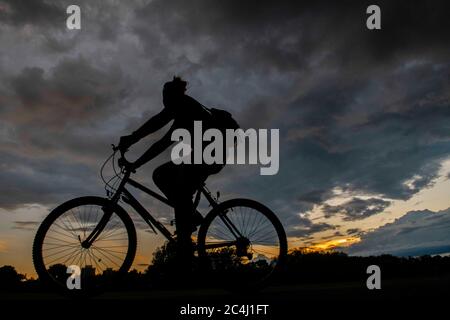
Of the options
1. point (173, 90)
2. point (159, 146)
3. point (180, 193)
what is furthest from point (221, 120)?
point (180, 193)

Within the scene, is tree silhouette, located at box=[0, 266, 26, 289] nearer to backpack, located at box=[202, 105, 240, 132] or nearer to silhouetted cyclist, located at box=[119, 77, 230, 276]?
silhouetted cyclist, located at box=[119, 77, 230, 276]

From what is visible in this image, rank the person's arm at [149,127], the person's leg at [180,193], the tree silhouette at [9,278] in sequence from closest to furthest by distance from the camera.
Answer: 1. the person's leg at [180,193]
2. the person's arm at [149,127]
3. the tree silhouette at [9,278]

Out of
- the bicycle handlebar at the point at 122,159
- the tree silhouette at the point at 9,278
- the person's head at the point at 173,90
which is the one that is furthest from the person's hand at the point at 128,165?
the tree silhouette at the point at 9,278

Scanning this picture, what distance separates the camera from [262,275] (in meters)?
5.80

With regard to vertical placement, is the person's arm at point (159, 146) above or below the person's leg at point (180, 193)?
above

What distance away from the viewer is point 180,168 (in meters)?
5.73

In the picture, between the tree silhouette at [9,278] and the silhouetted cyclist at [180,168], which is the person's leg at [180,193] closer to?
the silhouetted cyclist at [180,168]

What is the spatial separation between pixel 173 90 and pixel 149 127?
0.61 metres

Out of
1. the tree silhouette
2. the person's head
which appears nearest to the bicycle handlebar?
the person's head

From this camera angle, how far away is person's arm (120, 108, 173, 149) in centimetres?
580

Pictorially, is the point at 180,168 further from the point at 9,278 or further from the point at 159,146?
the point at 9,278

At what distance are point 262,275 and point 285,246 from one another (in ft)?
1.67

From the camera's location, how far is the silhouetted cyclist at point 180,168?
569 centimetres
